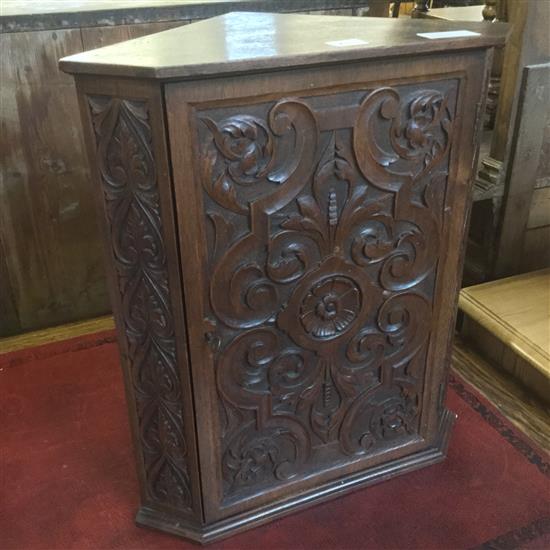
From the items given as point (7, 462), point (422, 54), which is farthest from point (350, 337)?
point (7, 462)

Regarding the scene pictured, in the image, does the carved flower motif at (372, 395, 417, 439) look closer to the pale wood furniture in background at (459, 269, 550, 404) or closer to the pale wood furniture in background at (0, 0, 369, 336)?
the pale wood furniture in background at (459, 269, 550, 404)

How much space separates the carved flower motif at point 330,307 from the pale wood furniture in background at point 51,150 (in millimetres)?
1047

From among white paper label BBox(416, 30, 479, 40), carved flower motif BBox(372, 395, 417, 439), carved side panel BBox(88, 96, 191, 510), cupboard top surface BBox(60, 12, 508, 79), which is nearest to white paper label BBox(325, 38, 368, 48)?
cupboard top surface BBox(60, 12, 508, 79)

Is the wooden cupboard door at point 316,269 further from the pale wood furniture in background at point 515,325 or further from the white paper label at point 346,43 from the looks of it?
the pale wood furniture in background at point 515,325

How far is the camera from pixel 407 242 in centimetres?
129

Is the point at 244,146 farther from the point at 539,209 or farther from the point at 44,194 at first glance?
the point at 539,209

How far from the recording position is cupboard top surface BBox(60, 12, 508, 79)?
0.96 m

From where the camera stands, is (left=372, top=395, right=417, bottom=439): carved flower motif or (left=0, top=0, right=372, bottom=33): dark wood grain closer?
(left=372, top=395, right=417, bottom=439): carved flower motif

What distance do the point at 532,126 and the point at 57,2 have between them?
4.91 feet

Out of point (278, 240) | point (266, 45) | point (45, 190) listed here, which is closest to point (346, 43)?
point (266, 45)

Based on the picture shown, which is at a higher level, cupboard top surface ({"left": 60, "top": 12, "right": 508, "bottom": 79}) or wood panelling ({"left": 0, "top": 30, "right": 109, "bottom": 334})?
cupboard top surface ({"left": 60, "top": 12, "right": 508, "bottom": 79})

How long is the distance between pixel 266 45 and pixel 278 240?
0.33 metres

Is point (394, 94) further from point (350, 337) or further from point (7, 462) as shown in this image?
point (7, 462)

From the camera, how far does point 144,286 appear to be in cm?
116
